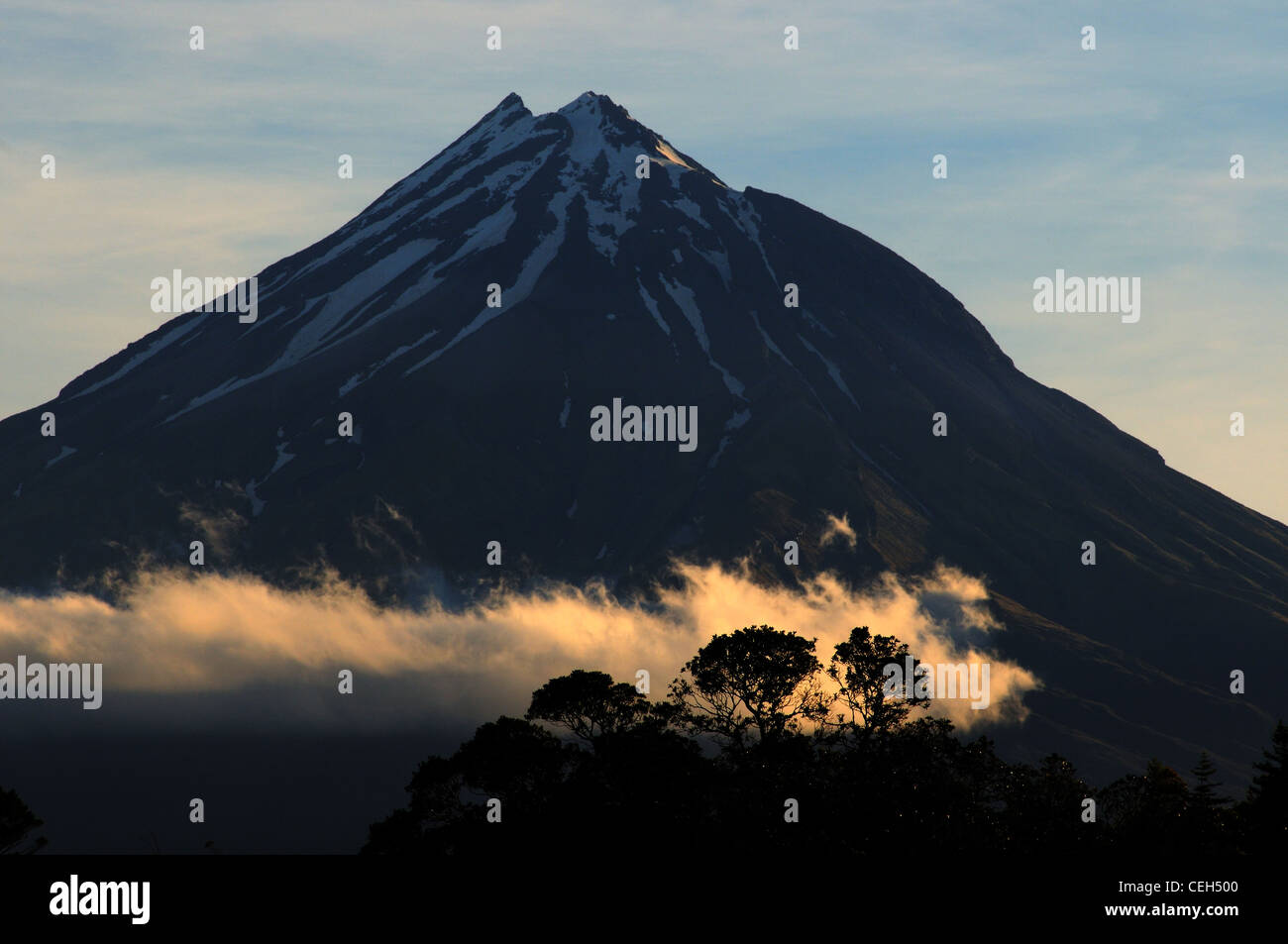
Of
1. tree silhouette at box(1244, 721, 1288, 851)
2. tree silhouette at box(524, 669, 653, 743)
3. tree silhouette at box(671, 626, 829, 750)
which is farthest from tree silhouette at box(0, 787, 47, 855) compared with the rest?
tree silhouette at box(1244, 721, 1288, 851)

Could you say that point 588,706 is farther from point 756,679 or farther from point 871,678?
point 871,678

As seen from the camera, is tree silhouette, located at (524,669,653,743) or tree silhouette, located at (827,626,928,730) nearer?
tree silhouette, located at (827,626,928,730)

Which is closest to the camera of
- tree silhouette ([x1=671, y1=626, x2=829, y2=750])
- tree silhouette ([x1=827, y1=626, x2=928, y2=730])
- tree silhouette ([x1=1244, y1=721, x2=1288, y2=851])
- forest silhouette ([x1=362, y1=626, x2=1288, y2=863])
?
forest silhouette ([x1=362, y1=626, x2=1288, y2=863])

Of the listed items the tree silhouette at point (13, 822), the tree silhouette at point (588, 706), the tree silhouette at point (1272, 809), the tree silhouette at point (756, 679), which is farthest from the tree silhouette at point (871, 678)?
the tree silhouette at point (13, 822)

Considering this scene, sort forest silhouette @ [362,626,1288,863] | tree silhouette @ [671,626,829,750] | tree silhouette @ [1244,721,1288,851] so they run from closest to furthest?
forest silhouette @ [362,626,1288,863] → tree silhouette @ [1244,721,1288,851] → tree silhouette @ [671,626,829,750]

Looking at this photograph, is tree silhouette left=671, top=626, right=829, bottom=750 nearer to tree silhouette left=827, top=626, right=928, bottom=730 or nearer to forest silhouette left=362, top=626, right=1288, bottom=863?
forest silhouette left=362, top=626, right=1288, bottom=863

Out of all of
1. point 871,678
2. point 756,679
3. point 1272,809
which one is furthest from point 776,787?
point 1272,809

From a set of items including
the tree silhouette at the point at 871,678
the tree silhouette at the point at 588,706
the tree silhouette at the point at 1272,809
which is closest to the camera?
the tree silhouette at the point at 871,678

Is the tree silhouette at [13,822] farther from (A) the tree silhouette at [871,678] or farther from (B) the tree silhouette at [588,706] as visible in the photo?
(A) the tree silhouette at [871,678]
